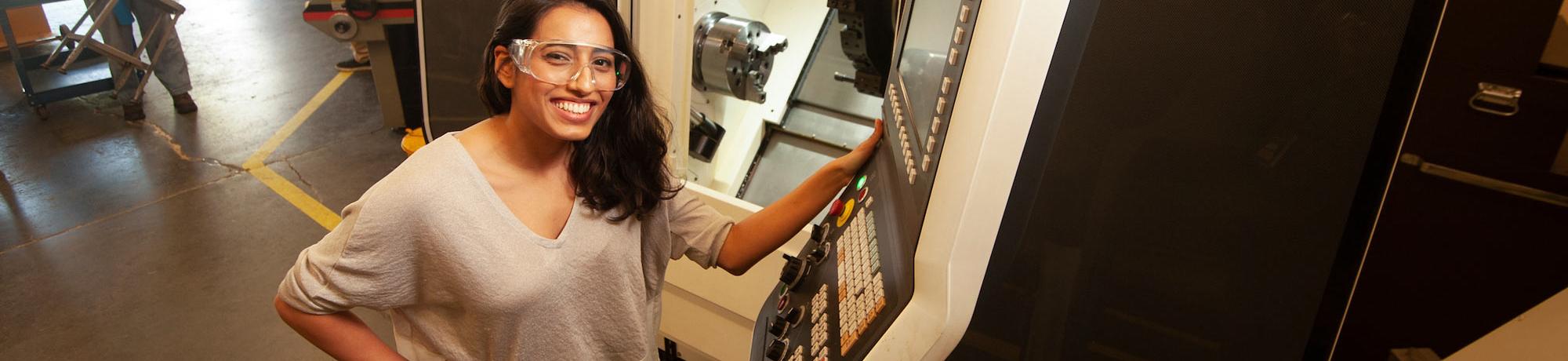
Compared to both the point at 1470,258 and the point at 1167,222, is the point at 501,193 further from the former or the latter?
the point at 1470,258

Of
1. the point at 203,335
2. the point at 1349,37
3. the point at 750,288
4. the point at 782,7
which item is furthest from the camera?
the point at 203,335

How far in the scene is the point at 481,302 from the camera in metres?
1.28

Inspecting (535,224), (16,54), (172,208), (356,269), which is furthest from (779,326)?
(16,54)

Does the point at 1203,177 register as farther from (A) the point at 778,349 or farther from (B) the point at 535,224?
(B) the point at 535,224

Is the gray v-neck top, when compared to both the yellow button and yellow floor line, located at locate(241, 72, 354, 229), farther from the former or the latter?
yellow floor line, located at locate(241, 72, 354, 229)

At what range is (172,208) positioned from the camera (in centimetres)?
380

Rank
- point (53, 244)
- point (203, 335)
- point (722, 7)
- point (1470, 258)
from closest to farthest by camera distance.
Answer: point (1470, 258)
point (722, 7)
point (203, 335)
point (53, 244)

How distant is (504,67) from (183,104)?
4579mm

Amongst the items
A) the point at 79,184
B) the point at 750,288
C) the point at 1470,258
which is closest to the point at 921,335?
the point at 1470,258

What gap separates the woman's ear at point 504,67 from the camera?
1.28 metres

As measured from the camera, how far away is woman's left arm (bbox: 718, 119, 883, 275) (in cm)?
146

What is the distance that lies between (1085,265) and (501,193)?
2.77 ft

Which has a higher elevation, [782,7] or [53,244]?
[782,7]

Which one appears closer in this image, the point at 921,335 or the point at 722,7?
the point at 921,335
